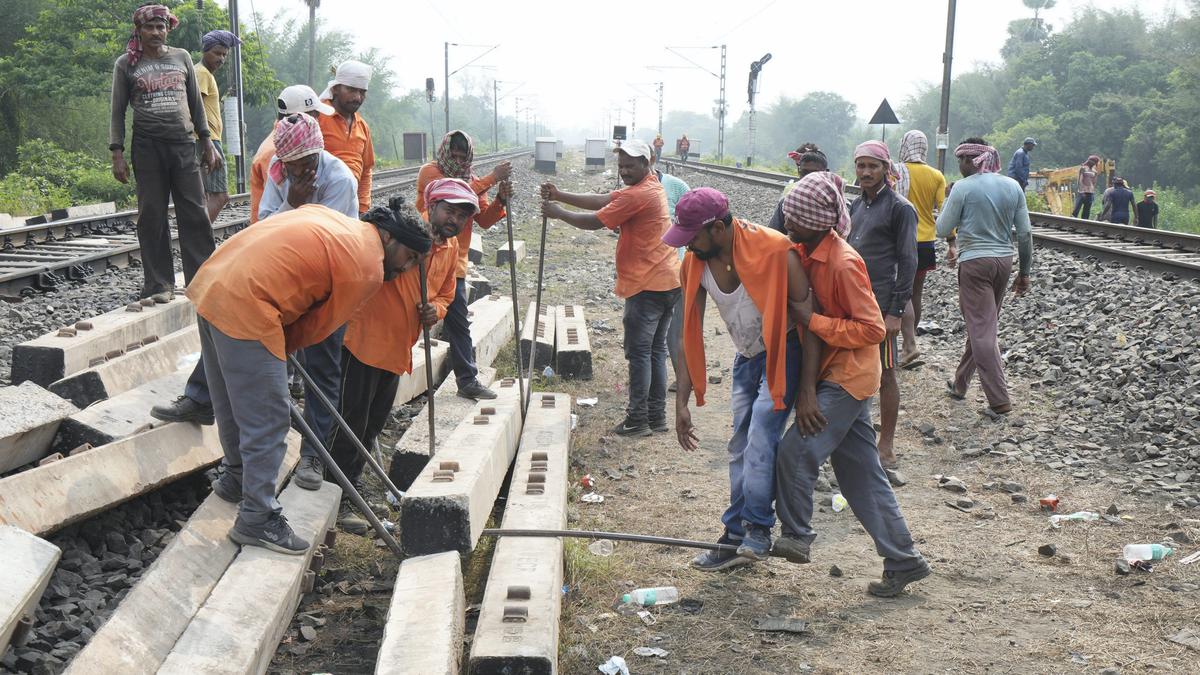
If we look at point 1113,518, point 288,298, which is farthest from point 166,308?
point 1113,518

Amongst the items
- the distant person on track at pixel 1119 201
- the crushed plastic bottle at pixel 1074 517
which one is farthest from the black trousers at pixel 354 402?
the distant person on track at pixel 1119 201

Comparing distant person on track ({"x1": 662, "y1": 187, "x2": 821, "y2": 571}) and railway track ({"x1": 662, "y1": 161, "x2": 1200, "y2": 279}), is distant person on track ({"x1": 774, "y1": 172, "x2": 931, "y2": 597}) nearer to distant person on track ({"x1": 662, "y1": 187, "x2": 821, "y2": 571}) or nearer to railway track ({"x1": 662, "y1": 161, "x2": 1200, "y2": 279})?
distant person on track ({"x1": 662, "y1": 187, "x2": 821, "y2": 571})

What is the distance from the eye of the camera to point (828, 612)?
4.40 metres

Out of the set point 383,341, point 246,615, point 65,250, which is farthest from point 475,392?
point 65,250

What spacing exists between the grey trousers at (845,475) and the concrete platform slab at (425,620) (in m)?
1.45

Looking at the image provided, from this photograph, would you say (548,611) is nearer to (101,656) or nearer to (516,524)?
(516,524)

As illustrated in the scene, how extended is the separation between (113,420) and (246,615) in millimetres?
1673

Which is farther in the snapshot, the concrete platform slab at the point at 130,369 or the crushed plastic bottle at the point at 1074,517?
the crushed plastic bottle at the point at 1074,517

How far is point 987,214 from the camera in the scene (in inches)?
285

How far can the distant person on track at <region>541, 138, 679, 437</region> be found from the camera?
6.66 metres

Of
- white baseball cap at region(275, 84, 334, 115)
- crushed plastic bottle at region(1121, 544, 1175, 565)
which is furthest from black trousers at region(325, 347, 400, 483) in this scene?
crushed plastic bottle at region(1121, 544, 1175, 565)

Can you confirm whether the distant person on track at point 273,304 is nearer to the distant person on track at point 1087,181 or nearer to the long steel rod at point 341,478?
the long steel rod at point 341,478

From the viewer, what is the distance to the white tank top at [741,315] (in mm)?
4484

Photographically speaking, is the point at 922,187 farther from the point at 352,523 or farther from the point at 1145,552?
the point at 352,523
